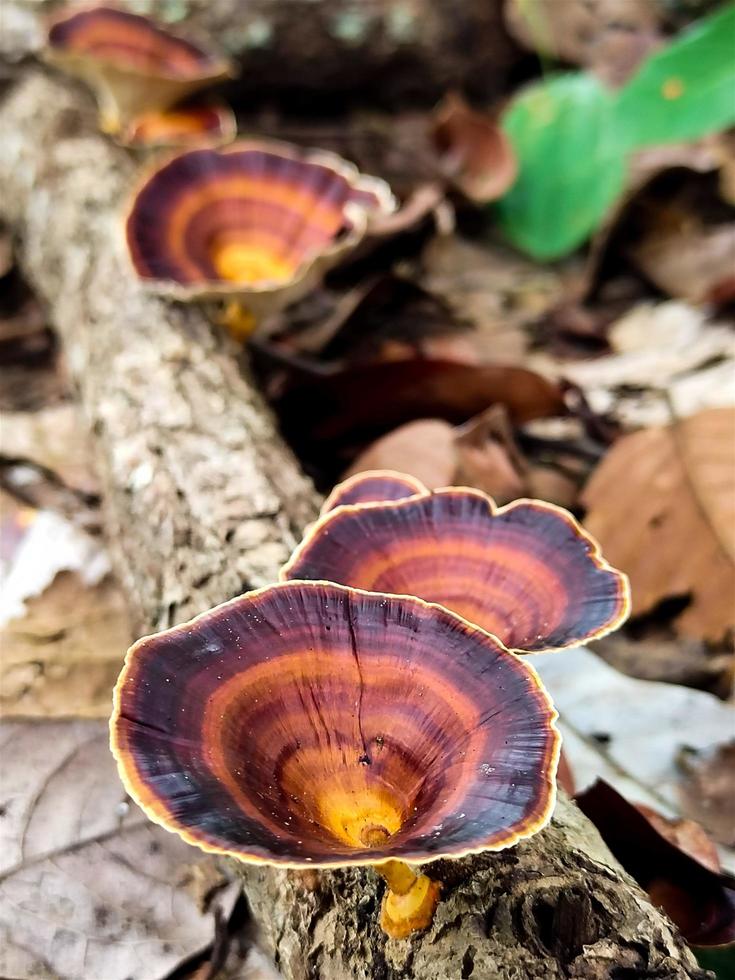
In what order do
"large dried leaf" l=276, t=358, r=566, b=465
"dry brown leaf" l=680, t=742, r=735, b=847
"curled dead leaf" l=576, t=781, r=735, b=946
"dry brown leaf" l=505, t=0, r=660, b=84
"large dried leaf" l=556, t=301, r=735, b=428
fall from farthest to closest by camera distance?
"dry brown leaf" l=505, t=0, r=660, b=84 → "large dried leaf" l=556, t=301, r=735, b=428 → "large dried leaf" l=276, t=358, r=566, b=465 → "dry brown leaf" l=680, t=742, r=735, b=847 → "curled dead leaf" l=576, t=781, r=735, b=946

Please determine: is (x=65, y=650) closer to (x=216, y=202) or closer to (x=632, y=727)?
(x=632, y=727)

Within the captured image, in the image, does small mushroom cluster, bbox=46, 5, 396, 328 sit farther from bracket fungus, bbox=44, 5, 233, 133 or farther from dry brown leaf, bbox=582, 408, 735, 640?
dry brown leaf, bbox=582, 408, 735, 640

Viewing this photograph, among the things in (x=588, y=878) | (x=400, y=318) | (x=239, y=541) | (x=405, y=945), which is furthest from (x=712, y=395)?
(x=405, y=945)

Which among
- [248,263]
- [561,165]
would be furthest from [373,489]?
[561,165]

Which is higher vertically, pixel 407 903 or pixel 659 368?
pixel 407 903

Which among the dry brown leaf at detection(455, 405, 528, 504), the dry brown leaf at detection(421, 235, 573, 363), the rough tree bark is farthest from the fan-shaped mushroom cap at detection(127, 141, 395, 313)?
the dry brown leaf at detection(421, 235, 573, 363)

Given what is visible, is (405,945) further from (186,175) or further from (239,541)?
(186,175)
